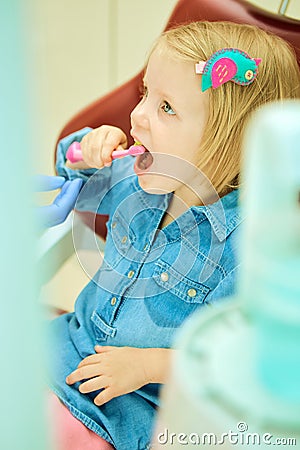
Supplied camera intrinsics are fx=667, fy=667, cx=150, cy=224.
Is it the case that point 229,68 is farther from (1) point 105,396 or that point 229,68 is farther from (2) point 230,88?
(1) point 105,396

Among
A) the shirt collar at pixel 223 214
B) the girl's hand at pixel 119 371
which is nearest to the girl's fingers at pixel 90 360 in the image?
the girl's hand at pixel 119 371

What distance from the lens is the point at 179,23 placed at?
2.14 ft

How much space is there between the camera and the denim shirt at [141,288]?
1.68 feet

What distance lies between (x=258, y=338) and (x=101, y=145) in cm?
41

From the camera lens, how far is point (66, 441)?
1.58ft

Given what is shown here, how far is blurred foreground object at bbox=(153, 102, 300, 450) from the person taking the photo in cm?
21

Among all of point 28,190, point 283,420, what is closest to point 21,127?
point 28,190

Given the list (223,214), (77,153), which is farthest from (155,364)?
(77,153)

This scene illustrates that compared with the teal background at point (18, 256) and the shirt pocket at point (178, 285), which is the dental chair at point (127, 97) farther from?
the teal background at point (18, 256)

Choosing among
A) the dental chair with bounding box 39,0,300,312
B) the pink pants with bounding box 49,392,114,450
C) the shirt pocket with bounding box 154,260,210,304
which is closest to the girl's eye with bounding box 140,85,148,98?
the dental chair with bounding box 39,0,300,312

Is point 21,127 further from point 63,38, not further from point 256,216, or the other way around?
point 63,38

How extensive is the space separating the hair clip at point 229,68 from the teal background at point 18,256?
0.31 m

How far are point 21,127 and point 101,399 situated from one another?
1.07 ft

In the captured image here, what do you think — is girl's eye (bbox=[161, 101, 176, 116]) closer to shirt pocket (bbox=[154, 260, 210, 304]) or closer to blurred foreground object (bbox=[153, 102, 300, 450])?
shirt pocket (bbox=[154, 260, 210, 304])
